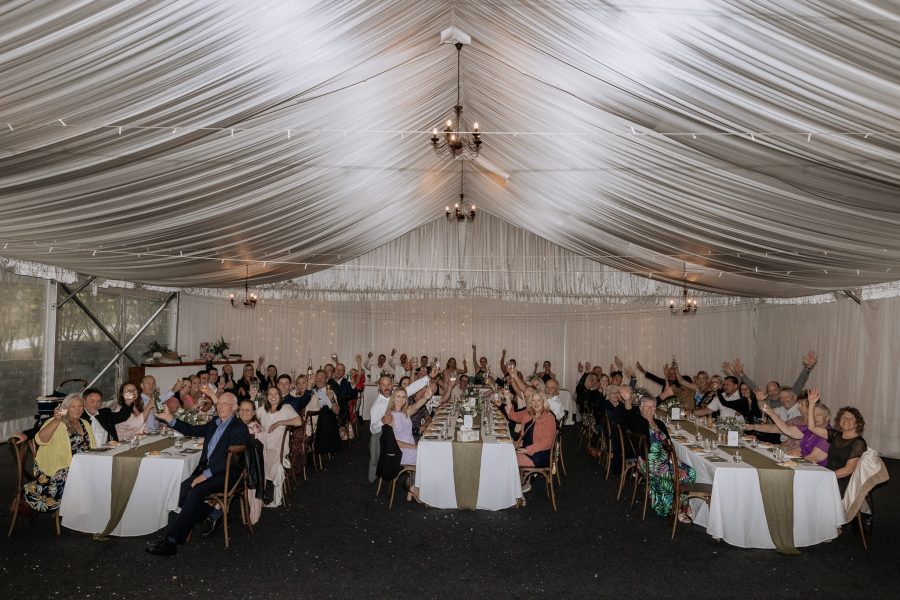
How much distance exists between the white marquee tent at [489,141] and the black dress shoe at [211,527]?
3.38 metres

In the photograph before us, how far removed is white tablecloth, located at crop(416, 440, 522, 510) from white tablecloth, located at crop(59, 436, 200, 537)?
244 cm

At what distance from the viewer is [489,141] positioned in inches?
337

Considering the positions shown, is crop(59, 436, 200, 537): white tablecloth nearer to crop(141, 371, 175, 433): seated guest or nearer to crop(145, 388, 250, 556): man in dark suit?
crop(145, 388, 250, 556): man in dark suit

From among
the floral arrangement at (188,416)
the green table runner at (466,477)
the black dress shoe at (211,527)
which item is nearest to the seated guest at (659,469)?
the green table runner at (466,477)

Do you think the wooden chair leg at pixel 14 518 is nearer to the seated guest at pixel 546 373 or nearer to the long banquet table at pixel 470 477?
the long banquet table at pixel 470 477

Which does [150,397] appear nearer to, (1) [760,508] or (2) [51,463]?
(2) [51,463]

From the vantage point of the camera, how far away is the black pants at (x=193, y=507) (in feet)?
16.9

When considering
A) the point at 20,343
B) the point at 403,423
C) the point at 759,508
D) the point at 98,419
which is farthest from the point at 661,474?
the point at 20,343

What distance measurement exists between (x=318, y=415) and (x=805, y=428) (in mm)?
6252

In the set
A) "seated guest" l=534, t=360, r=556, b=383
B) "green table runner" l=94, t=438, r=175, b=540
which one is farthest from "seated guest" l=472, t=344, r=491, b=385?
"green table runner" l=94, t=438, r=175, b=540

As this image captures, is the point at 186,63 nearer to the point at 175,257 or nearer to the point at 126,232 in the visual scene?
the point at 126,232

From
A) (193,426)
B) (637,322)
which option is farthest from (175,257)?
(637,322)

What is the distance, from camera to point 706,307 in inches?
599

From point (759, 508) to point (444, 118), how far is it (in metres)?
6.15
